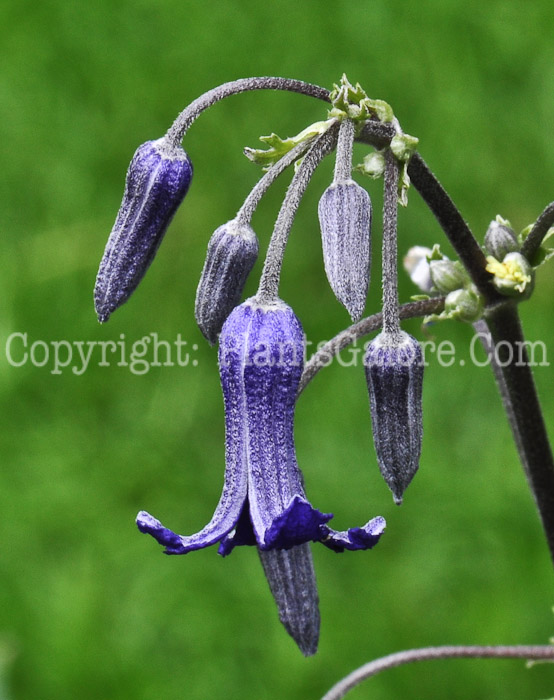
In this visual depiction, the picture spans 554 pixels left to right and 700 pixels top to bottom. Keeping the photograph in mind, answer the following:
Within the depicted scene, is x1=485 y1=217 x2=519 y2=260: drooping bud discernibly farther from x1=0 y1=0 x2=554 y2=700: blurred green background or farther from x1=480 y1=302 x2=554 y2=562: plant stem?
x1=0 y1=0 x2=554 y2=700: blurred green background

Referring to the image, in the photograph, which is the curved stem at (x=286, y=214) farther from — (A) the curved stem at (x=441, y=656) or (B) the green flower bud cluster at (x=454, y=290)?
(A) the curved stem at (x=441, y=656)

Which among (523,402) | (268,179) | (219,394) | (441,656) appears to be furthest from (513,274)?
(219,394)

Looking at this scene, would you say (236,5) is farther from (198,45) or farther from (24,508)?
(24,508)

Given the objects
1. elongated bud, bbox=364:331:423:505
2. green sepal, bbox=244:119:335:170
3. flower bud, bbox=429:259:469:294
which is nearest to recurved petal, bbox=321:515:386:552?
elongated bud, bbox=364:331:423:505

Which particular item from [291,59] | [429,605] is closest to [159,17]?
[291,59]

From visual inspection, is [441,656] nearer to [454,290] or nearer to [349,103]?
[454,290]

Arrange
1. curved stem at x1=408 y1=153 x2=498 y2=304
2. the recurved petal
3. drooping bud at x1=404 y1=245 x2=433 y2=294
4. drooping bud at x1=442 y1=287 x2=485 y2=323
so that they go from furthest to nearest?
drooping bud at x1=404 y1=245 x2=433 y2=294, drooping bud at x1=442 y1=287 x2=485 y2=323, curved stem at x1=408 y1=153 x2=498 y2=304, the recurved petal
